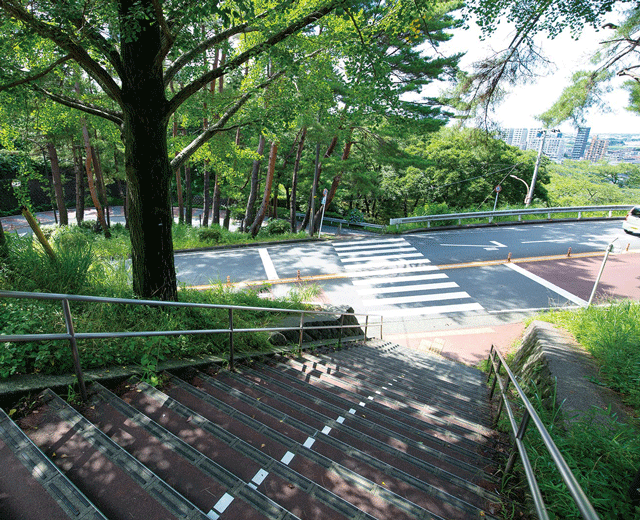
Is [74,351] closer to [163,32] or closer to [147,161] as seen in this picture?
[147,161]

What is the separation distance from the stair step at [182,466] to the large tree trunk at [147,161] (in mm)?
2533

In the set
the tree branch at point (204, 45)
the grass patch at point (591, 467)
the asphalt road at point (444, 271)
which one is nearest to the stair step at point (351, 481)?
the grass patch at point (591, 467)

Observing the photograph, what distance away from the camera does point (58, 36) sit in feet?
11.8

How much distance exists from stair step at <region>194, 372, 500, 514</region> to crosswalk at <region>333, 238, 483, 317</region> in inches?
319

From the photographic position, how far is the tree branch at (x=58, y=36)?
3383mm

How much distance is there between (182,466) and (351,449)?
1.40 m

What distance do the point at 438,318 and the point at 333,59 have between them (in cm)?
834

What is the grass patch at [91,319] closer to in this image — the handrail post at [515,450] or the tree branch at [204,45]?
the tree branch at [204,45]

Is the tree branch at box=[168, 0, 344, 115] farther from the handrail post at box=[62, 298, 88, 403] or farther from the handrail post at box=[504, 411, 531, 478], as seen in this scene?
the handrail post at box=[504, 411, 531, 478]

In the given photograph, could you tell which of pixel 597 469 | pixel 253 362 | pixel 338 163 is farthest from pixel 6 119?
pixel 338 163

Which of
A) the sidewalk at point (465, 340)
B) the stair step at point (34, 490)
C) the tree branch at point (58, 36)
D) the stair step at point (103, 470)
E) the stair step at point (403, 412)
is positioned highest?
the tree branch at point (58, 36)

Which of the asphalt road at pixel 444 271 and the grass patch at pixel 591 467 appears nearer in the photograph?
the grass patch at pixel 591 467

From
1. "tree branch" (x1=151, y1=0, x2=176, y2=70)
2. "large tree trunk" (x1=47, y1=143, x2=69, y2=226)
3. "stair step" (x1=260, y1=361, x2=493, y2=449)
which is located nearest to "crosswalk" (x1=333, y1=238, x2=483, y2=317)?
"stair step" (x1=260, y1=361, x2=493, y2=449)

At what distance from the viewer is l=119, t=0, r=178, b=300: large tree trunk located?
13.5 ft
